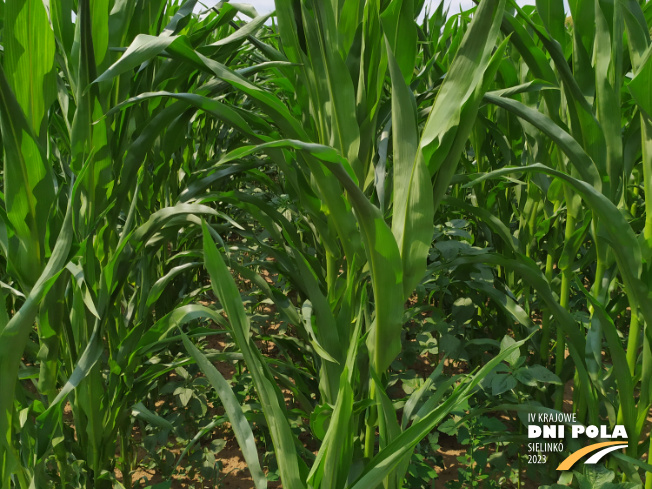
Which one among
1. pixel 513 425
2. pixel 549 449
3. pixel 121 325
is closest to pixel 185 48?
pixel 121 325

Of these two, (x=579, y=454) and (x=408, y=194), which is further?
(x=579, y=454)

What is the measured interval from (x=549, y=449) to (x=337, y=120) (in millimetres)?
790

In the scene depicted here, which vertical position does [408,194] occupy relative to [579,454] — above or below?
above

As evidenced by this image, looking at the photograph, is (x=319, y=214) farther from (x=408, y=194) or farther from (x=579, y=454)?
(x=579, y=454)

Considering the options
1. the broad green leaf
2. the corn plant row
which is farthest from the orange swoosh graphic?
the broad green leaf

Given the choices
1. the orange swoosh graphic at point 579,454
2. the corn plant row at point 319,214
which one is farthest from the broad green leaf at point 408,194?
the orange swoosh graphic at point 579,454

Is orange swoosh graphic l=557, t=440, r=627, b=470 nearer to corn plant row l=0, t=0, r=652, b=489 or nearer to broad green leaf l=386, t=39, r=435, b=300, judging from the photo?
corn plant row l=0, t=0, r=652, b=489

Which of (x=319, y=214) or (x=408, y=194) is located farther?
(x=319, y=214)

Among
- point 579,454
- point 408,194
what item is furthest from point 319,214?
point 579,454

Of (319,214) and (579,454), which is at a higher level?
(319,214)

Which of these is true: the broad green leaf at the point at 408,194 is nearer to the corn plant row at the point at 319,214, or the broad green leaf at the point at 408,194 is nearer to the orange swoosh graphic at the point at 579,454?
the corn plant row at the point at 319,214

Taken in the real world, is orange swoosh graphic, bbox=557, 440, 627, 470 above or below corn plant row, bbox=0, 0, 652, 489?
below

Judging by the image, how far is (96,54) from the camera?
2.92 feet

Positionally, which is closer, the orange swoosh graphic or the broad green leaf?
the broad green leaf
